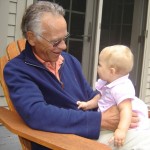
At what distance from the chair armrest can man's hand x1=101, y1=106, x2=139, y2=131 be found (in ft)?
0.74

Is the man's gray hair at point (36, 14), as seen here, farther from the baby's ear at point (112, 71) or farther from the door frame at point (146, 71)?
the door frame at point (146, 71)

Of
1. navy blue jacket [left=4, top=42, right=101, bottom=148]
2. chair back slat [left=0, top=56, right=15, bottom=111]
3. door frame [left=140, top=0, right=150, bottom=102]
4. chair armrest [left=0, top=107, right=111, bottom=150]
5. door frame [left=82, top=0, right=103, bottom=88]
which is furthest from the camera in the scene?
door frame [left=140, top=0, right=150, bottom=102]

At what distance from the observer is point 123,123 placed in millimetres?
1752

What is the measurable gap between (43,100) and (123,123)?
1.42ft

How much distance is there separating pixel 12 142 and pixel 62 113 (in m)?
1.78

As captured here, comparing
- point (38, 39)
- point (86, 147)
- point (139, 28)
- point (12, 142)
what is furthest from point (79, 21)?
point (86, 147)

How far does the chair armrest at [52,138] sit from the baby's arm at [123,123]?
175mm

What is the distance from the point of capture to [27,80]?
1.80 m

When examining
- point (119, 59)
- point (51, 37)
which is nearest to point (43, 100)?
point (51, 37)

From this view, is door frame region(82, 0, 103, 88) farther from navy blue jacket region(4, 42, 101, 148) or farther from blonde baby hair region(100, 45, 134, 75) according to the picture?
blonde baby hair region(100, 45, 134, 75)

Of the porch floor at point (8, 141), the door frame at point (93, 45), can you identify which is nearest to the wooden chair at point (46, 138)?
the porch floor at point (8, 141)

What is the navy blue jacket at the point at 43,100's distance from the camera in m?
1.71

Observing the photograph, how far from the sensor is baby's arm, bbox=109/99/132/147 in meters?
1.72

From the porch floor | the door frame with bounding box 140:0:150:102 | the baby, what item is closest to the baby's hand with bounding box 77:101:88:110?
the baby
